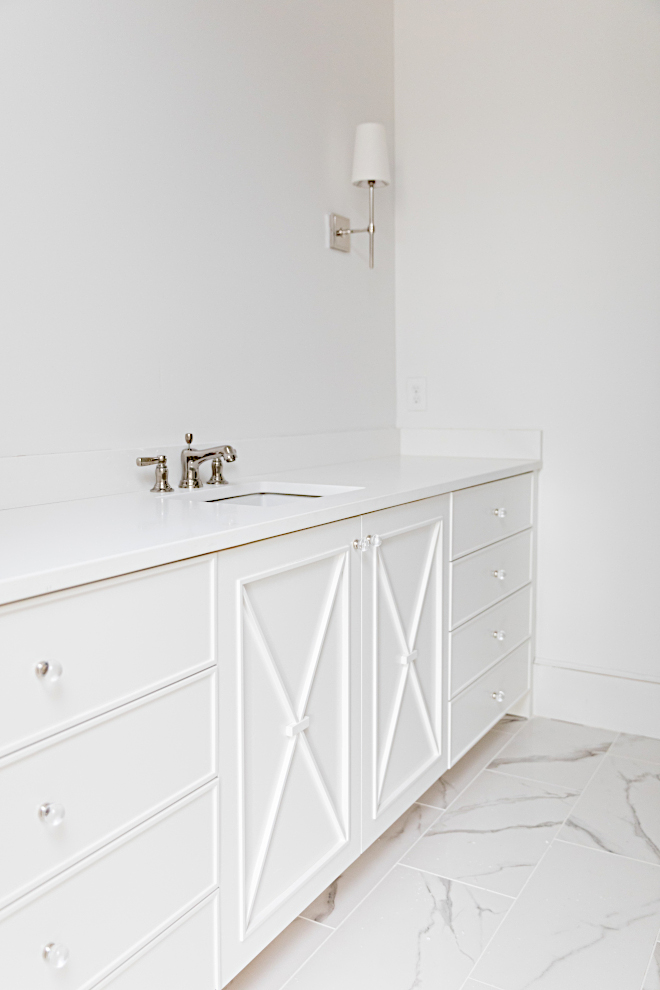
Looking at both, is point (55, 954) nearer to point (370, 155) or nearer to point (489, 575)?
point (489, 575)

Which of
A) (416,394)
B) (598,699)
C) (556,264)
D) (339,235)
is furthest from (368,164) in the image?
(598,699)

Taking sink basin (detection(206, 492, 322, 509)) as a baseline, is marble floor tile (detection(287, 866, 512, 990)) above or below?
below

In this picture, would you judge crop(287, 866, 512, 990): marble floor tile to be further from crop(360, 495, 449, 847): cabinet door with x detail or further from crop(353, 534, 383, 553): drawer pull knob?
crop(353, 534, 383, 553): drawer pull knob

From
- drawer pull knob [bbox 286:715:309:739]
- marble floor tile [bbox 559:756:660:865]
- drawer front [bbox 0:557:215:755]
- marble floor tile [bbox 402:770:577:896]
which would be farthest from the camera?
marble floor tile [bbox 559:756:660:865]

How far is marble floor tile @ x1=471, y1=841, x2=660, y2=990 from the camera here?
135cm

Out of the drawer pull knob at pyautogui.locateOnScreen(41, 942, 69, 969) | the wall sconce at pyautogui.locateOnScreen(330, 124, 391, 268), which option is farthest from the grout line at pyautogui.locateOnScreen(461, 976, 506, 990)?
the wall sconce at pyautogui.locateOnScreen(330, 124, 391, 268)

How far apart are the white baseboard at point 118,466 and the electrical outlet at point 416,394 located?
396mm

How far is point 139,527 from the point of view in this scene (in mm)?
1142

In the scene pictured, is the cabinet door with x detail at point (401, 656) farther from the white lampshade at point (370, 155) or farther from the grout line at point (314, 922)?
the white lampshade at point (370, 155)

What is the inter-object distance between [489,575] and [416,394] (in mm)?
777

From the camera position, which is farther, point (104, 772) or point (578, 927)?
point (578, 927)

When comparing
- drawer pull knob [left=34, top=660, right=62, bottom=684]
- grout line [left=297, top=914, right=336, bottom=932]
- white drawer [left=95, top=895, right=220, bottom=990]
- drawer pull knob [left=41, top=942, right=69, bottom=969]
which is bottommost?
grout line [left=297, top=914, right=336, bottom=932]

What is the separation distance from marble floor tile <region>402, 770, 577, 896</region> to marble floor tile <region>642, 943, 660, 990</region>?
28 cm

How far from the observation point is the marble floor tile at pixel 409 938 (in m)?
1.34
